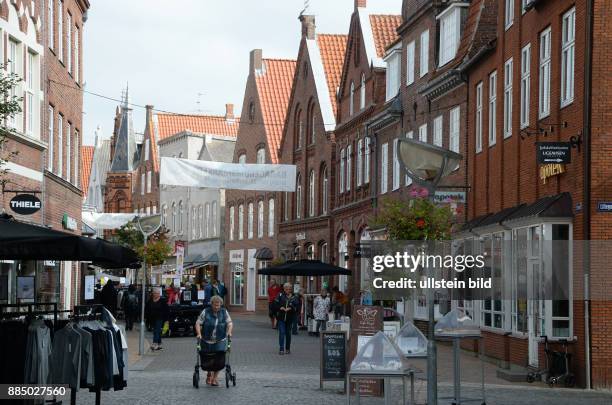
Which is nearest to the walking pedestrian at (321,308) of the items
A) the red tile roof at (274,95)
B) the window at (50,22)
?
the window at (50,22)

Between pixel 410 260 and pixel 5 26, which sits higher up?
pixel 5 26

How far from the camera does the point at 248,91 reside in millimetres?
67062

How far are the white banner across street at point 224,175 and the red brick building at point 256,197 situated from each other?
21.1m

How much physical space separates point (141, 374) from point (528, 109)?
9717mm

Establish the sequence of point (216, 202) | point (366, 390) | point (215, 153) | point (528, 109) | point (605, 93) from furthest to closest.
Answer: point (215, 153) < point (216, 202) < point (528, 109) < point (605, 93) < point (366, 390)

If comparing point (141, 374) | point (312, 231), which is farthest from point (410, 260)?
point (312, 231)

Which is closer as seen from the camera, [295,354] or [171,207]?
[295,354]

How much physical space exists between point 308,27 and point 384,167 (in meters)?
15.9

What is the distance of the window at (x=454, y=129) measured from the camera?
3155cm

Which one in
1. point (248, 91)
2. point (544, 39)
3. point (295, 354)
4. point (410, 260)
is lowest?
point (295, 354)

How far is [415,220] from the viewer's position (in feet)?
90.1

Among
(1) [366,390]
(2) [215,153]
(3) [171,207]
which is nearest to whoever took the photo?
(1) [366,390]

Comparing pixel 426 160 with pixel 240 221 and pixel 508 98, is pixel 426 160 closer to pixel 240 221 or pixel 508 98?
pixel 508 98

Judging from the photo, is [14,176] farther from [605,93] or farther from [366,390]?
[605,93]
